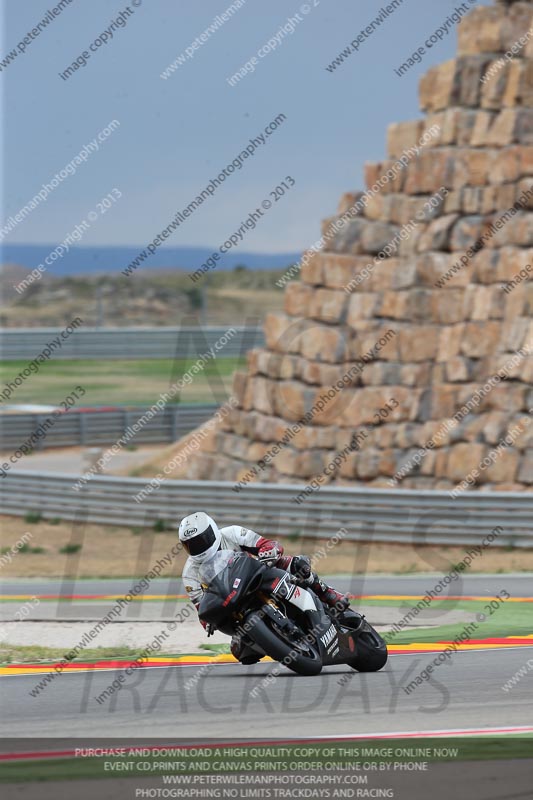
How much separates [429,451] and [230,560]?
1230 centimetres

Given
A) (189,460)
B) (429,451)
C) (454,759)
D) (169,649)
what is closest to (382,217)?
(429,451)

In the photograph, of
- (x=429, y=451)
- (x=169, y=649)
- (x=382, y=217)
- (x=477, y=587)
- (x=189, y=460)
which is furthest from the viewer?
(x=189, y=460)

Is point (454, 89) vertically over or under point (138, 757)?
over

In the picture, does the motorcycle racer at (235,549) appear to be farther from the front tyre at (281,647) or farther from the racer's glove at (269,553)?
the front tyre at (281,647)

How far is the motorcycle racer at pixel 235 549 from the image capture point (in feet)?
27.1

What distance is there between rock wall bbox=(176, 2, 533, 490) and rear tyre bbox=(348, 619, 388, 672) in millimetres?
10482

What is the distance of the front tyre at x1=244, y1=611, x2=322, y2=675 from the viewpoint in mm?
8203

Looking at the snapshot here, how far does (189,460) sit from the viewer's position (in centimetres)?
2503

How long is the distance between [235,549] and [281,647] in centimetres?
83

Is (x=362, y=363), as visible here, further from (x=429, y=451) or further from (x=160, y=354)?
(x=160, y=354)

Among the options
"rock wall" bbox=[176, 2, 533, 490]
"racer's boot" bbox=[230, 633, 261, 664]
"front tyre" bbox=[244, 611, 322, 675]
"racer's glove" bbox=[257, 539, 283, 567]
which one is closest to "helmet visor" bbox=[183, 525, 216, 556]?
"racer's glove" bbox=[257, 539, 283, 567]

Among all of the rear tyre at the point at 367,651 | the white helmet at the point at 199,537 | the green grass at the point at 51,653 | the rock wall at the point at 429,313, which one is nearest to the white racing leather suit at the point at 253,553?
the white helmet at the point at 199,537

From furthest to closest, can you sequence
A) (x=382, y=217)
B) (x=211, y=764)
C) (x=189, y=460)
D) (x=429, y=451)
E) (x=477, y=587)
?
(x=189, y=460), (x=382, y=217), (x=429, y=451), (x=477, y=587), (x=211, y=764)

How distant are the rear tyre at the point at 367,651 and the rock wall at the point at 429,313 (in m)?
10.5
